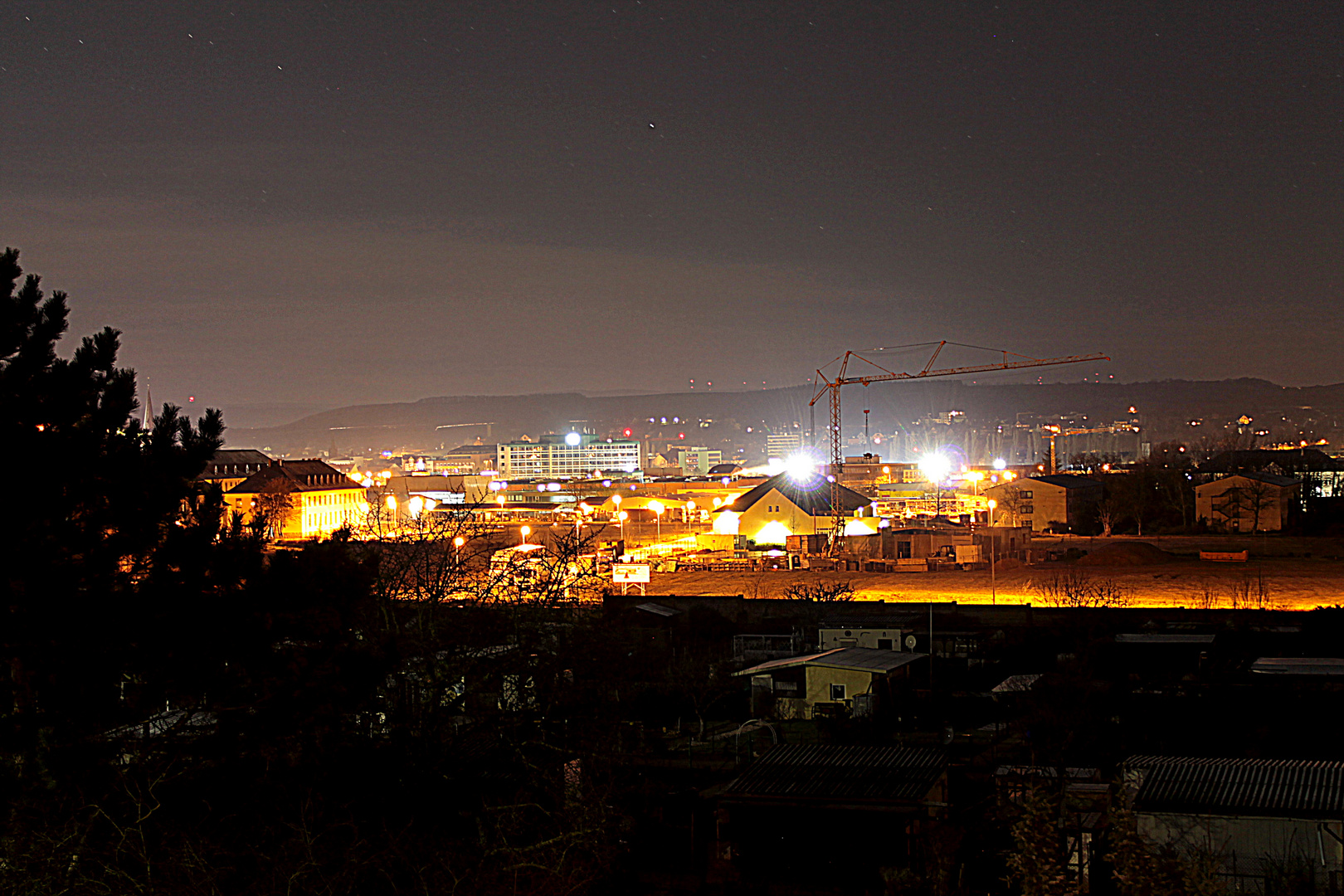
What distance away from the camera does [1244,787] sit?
4.91 m

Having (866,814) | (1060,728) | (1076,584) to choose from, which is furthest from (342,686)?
(1076,584)

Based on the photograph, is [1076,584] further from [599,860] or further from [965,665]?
[599,860]

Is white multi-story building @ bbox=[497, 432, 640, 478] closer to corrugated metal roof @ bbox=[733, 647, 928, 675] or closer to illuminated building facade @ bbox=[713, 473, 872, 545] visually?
illuminated building facade @ bbox=[713, 473, 872, 545]

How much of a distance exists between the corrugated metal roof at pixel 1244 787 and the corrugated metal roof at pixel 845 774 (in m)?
0.99

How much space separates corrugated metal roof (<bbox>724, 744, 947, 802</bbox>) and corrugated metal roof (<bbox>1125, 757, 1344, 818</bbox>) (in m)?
0.99

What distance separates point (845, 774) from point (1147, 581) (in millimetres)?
12064

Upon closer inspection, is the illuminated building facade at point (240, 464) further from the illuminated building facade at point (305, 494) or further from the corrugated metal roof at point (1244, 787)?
the corrugated metal roof at point (1244, 787)

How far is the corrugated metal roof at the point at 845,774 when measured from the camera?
5.62 metres

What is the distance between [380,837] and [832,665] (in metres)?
4.52

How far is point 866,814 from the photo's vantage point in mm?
5484

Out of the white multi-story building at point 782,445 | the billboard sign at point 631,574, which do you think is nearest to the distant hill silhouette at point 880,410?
the white multi-story building at point 782,445

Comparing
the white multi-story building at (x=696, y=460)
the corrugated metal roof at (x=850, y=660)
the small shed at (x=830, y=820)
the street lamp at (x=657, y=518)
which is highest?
the white multi-story building at (x=696, y=460)

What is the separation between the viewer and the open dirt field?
15.2m

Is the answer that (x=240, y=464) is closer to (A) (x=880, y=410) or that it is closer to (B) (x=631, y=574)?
(B) (x=631, y=574)
